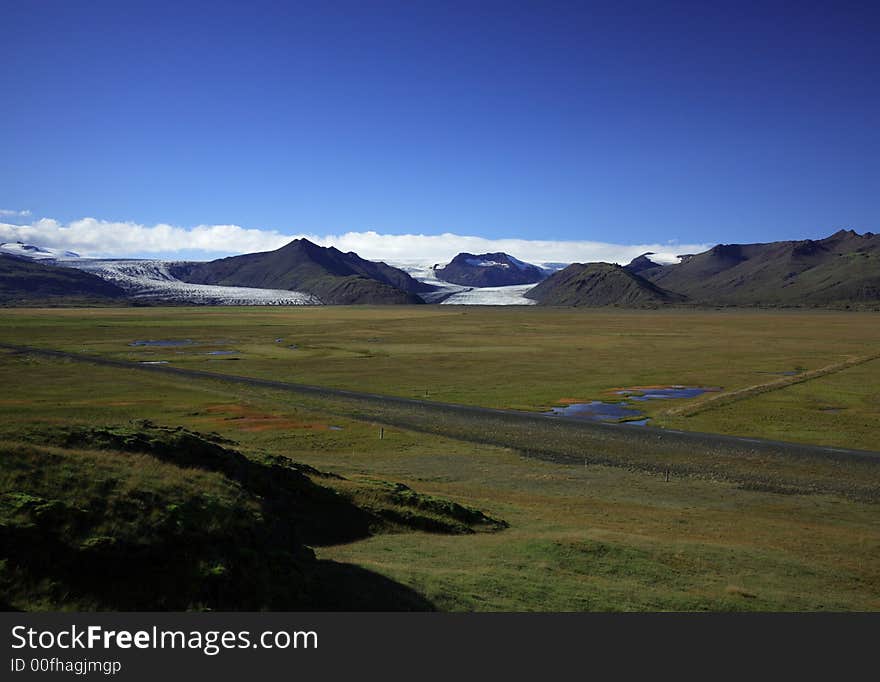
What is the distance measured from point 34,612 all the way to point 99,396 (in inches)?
2736

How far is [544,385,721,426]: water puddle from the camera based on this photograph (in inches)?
2574

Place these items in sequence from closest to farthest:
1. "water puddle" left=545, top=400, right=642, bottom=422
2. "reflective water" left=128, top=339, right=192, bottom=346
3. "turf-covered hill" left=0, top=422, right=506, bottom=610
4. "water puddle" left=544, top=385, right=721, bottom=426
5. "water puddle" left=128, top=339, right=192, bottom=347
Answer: "turf-covered hill" left=0, top=422, right=506, bottom=610
"water puddle" left=544, top=385, right=721, bottom=426
"water puddle" left=545, top=400, right=642, bottom=422
"water puddle" left=128, top=339, right=192, bottom=347
"reflective water" left=128, top=339, right=192, bottom=346

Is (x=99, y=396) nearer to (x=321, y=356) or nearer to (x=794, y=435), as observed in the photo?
(x=321, y=356)

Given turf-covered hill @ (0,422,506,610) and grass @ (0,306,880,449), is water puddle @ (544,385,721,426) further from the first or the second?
turf-covered hill @ (0,422,506,610)

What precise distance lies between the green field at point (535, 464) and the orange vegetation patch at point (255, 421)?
29 cm

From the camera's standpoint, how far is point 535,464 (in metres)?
47.6


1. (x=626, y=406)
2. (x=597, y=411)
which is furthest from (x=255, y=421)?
(x=626, y=406)

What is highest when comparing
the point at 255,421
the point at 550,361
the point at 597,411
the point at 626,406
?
the point at 550,361

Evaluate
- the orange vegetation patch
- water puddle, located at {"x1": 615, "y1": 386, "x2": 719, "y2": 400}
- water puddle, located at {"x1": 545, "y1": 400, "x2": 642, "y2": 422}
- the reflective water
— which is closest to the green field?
the orange vegetation patch

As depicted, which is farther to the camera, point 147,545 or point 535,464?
point 535,464

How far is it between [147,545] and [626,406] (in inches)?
2496

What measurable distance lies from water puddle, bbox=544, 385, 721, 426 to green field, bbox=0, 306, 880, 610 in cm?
293

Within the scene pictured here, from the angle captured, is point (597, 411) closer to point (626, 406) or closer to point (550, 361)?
point (626, 406)

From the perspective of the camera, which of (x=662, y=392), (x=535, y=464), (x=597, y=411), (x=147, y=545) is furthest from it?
(x=662, y=392)
